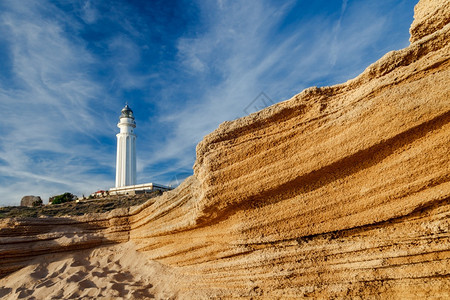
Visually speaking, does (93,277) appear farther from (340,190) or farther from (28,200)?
(28,200)

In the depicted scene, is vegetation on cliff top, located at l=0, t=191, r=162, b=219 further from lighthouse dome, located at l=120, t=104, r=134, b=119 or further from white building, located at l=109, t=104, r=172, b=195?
lighthouse dome, located at l=120, t=104, r=134, b=119

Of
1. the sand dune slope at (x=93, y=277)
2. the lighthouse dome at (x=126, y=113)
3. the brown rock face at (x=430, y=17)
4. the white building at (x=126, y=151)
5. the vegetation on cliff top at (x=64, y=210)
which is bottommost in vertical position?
the sand dune slope at (x=93, y=277)

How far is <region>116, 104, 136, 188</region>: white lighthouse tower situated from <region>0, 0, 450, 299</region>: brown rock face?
4301 centimetres

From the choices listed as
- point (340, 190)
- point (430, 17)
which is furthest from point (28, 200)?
point (430, 17)

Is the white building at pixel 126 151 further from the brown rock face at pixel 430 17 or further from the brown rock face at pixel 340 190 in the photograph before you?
the brown rock face at pixel 430 17

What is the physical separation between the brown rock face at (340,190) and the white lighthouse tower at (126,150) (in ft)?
141

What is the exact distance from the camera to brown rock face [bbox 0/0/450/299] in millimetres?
3498

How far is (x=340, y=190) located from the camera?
4238mm

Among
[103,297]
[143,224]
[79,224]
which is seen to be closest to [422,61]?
[103,297]

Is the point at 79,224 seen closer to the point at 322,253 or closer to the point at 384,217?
the point at 322,253

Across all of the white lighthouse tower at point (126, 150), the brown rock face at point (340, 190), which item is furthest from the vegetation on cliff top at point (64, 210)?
the white lighthouse tower at point (126, 150)

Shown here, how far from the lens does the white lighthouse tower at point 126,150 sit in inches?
1831

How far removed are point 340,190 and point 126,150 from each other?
155ft

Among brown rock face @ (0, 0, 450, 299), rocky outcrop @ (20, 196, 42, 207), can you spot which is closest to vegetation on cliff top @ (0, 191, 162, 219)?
rocky outcrop @ (20, 196, 42, 207)
